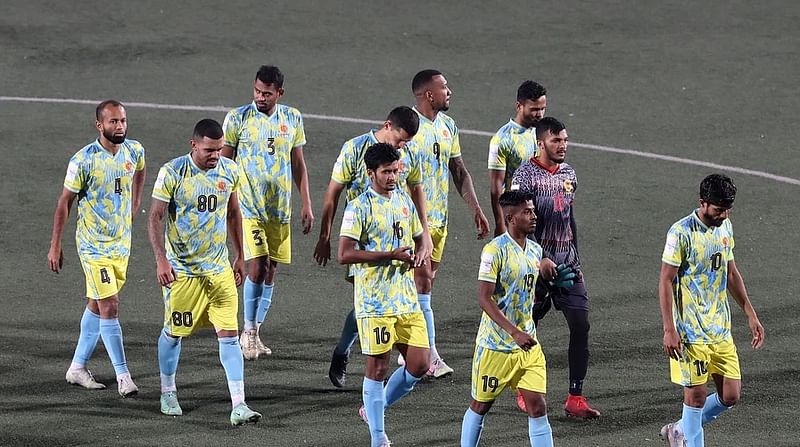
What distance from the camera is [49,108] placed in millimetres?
20016

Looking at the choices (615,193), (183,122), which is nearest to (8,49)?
(183,122)

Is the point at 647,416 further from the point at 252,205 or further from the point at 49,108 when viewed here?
the point at 49,108

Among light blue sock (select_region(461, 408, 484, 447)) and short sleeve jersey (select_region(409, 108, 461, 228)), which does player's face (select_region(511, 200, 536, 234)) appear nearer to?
light blue sock (select_region(461, 408, 484, 447))

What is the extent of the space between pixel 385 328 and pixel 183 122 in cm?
1016

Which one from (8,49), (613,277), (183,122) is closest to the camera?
(613,277)

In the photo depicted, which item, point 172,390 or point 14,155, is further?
point 14,155

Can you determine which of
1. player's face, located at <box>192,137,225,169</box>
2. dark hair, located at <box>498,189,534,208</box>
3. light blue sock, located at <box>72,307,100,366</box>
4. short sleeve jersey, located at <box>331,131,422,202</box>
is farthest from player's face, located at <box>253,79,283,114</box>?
dark hair, located at <box>498,189,534,208</box>

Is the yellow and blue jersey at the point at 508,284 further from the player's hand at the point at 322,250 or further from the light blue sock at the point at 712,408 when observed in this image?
the player's hand at the point at 322,250

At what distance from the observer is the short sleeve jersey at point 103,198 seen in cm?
1112

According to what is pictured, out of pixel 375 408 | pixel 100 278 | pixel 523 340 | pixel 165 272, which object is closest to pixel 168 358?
pixel 165 272

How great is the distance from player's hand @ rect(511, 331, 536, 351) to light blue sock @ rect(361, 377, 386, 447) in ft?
4.01

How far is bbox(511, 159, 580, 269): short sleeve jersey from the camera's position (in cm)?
1092

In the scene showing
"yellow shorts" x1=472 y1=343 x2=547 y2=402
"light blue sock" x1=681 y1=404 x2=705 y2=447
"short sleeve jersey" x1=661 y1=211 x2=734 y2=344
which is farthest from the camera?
"light blue sock" x1=681 y1=404 x2=705 y2=447

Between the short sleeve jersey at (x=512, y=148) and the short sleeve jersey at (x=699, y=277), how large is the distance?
242 centimetres
